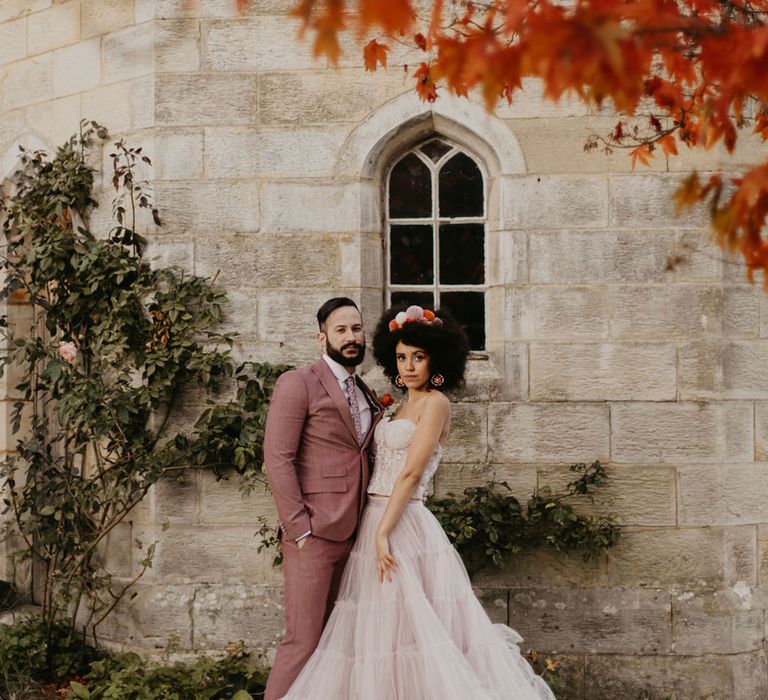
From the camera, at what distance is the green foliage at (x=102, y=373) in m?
5.64

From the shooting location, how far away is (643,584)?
5.52m

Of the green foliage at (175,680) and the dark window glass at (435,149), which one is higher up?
the dark window glass at (435,149)

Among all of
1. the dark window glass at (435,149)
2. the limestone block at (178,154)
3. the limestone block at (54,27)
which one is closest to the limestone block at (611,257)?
the dark window glass at (435,149)

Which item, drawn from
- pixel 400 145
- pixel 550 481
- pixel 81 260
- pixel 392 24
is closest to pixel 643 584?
pixel 550 481

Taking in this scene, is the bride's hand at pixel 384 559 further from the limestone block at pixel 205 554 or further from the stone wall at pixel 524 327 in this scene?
the limestone block at pixel 205 554

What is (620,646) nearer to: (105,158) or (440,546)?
(440,546)

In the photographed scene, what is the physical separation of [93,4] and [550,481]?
389cm

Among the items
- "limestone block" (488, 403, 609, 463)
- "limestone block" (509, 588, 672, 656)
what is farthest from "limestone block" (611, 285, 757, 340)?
"limestone block" (509, 588, 672, 656)

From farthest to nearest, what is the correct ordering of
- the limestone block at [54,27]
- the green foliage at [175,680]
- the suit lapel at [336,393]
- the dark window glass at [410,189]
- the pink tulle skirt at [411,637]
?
the limestone block at [54,27] < the dark window glass at [410,189] < the green foliage at [175,680] < the suit lapel at [336,393] < the pink tulle skirt at [411,637]

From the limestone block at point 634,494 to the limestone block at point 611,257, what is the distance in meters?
1.03

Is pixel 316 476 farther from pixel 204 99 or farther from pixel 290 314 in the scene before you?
pixel 204 99

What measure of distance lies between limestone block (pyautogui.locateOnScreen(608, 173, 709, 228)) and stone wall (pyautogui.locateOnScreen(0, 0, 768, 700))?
0.5 inches

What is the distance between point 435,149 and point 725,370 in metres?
2.05

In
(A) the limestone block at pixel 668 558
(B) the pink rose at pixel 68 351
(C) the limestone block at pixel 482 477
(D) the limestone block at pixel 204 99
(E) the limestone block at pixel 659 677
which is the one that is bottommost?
(E) the limestone block at pixel 659 677
